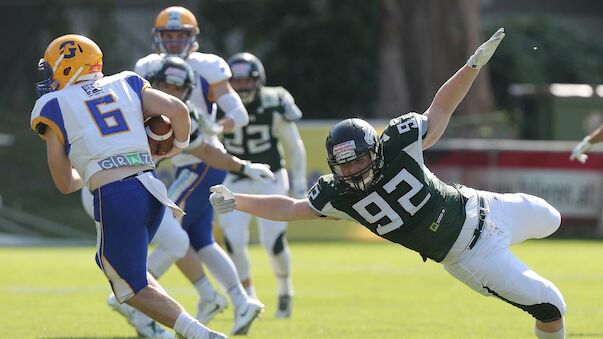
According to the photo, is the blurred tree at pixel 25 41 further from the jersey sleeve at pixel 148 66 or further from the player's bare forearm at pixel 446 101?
the player's bare forearm at pixel 446 101

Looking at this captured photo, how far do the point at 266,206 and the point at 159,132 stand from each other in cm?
69

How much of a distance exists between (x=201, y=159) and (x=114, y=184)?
5.63 feet

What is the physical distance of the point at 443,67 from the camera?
76.9 ft

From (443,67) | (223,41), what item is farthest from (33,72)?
(443,67)

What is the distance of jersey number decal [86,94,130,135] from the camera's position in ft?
21.1

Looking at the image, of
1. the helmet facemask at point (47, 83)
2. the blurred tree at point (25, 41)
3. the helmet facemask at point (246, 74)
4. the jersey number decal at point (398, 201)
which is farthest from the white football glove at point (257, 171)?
the blurred tree at point (25, 41)

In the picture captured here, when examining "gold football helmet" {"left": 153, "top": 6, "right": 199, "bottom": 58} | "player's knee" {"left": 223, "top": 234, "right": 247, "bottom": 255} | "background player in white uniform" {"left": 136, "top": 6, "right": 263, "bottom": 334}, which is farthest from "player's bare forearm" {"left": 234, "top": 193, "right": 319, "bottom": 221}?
"player's knee" {"left": 223, "top": 234, "right": 247, "bottom": 255}

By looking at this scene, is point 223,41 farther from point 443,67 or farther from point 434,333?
point 434,333

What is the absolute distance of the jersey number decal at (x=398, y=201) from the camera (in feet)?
20.8

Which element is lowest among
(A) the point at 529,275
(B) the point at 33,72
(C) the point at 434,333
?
(B) the point at 33,72

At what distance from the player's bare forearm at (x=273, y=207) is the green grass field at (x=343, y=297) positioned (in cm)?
168

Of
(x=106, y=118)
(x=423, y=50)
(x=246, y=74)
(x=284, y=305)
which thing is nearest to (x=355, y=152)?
(x=106, y=118)

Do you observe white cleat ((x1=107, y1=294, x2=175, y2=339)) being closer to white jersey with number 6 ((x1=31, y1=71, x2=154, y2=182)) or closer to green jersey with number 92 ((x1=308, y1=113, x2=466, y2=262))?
white jersey with number 6 ((x1=31, y1=71, x2=154, y2=182))

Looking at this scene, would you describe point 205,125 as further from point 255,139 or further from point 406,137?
point 406,137
